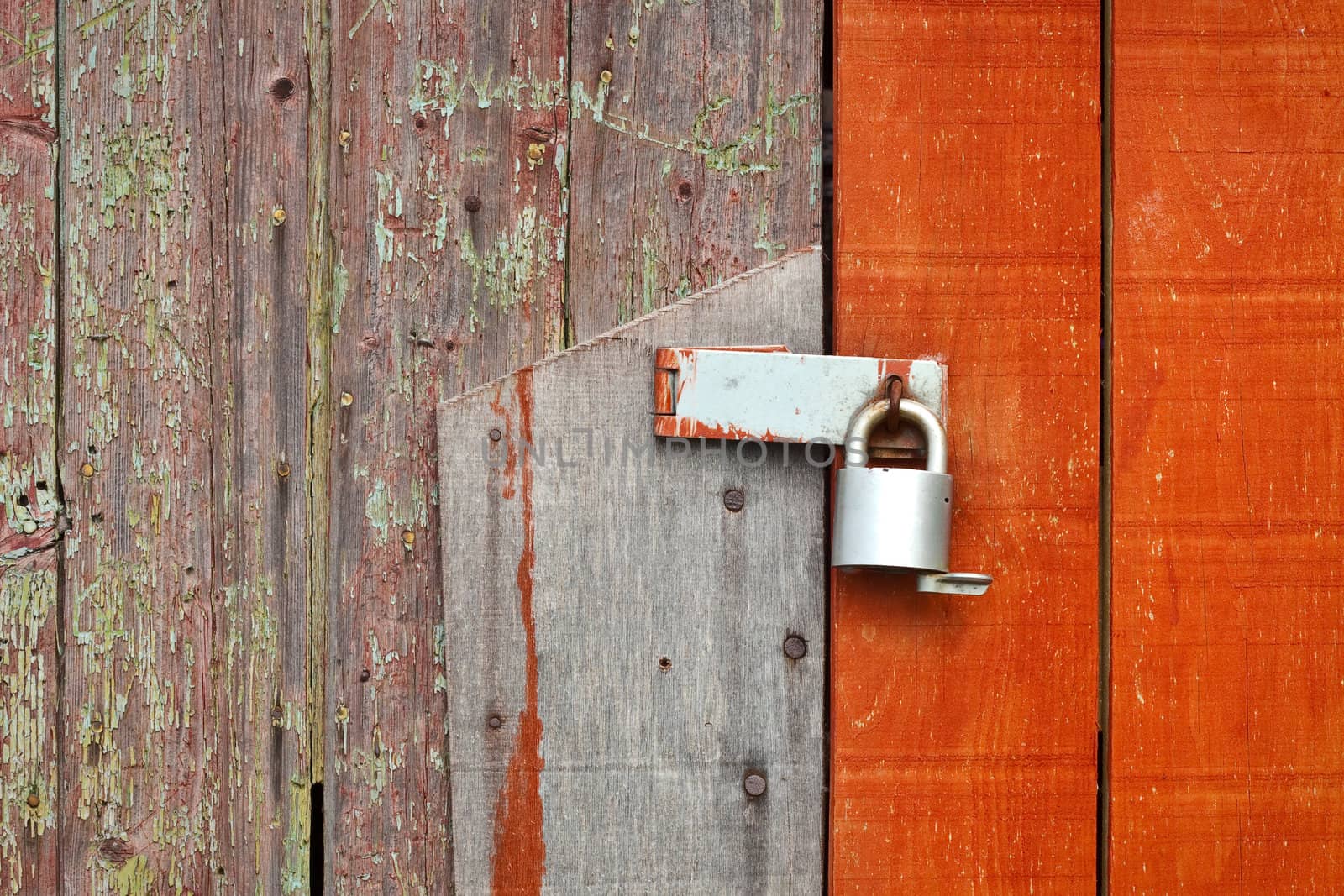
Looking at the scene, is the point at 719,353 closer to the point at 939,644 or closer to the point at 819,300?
the point at 819,300

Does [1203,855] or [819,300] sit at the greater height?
[819,300]

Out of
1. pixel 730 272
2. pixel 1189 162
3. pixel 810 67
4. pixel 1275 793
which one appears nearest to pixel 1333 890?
pixel 1275 793

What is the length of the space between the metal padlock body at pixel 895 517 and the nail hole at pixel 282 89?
743 mm

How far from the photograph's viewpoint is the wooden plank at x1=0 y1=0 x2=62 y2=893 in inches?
41.3

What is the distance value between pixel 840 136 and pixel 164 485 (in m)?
0.85

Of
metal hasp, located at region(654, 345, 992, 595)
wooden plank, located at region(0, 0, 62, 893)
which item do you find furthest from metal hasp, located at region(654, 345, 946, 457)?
wooden plank, located at region(0, 0, 62, 893)

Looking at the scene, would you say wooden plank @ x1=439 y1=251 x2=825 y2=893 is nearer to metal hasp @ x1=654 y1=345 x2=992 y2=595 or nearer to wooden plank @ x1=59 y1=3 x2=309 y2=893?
metal hasp @ x1=654 y1=345 x2=992 y2=595

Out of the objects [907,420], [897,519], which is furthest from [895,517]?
[907,420]

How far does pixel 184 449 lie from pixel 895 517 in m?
0.78

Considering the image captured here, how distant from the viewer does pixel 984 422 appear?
1.05 metres

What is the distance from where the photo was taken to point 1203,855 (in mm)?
1055

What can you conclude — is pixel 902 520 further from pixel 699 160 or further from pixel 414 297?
pixel 414 297

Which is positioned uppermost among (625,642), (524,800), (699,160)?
(699,160)

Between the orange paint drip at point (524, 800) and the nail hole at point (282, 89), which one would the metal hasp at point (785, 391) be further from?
the nail hole at point (282, 89)
